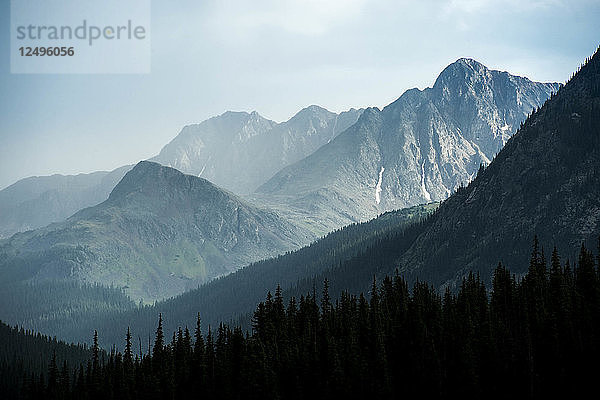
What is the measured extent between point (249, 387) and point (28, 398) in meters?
69.1

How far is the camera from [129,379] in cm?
Answer: 14262

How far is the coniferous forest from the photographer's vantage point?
356 feet

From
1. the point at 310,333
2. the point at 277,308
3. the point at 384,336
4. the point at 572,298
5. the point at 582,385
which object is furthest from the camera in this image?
the point at 277,308

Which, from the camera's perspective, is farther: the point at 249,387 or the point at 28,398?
the point at 28,398

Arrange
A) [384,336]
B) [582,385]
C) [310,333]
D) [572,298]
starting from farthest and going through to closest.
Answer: [310,333]
[384,336]
[572,298]
[582,385]

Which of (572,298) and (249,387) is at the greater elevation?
(572,298)

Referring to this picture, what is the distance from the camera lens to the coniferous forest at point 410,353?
108m

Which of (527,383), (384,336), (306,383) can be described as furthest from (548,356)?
(306,383)

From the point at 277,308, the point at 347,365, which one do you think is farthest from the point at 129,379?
the point at 347,365

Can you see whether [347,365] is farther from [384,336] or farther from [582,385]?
[582,385]

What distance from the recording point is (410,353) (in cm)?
12150

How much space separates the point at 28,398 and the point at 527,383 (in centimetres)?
11316

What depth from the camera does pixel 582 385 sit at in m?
103

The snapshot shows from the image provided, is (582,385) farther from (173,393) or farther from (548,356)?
(173,393)
